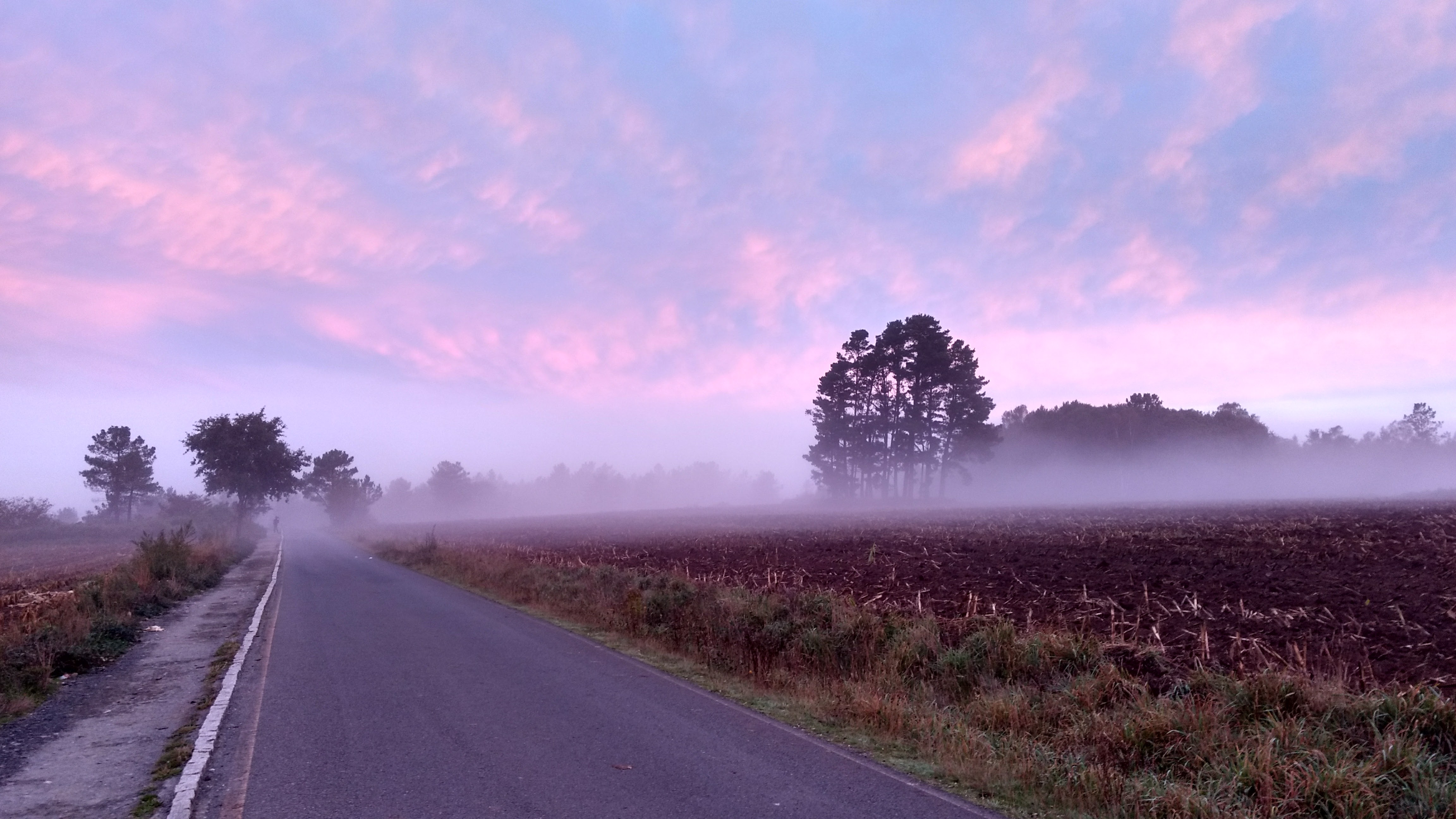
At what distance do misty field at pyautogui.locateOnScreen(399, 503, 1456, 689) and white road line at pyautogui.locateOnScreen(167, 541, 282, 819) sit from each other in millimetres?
9386

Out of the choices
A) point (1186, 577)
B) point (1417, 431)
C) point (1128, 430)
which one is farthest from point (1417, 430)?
point (1186, 577)

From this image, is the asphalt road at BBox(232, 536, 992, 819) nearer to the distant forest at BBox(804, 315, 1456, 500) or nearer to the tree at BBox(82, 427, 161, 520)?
the distant forest at BBox(804, 315, 1456, 500)

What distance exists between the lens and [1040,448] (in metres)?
101

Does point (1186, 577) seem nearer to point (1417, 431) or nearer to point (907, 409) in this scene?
point (907, 409)

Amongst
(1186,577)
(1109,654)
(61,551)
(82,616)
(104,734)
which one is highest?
(1186,577)

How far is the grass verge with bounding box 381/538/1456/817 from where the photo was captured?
5.69 m

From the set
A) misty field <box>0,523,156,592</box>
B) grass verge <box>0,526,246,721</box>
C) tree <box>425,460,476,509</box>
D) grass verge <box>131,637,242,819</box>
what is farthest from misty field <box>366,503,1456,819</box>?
tree <box>425,460,476,509</box>

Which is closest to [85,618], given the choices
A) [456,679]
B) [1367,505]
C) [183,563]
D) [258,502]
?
[456,679]

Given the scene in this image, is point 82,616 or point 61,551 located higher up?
point 82,616

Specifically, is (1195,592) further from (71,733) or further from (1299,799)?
(71,733)

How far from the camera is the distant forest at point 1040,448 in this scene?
244ft

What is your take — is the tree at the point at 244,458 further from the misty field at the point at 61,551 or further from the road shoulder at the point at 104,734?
the road shoulder at the point at 104,734

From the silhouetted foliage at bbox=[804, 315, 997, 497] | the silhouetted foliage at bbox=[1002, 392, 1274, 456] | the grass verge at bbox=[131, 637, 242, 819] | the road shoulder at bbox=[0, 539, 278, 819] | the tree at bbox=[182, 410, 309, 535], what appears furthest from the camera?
the silhouetted foliage at bbox=[1002, 392, 1274, 456]

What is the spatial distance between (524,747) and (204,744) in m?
3.08
